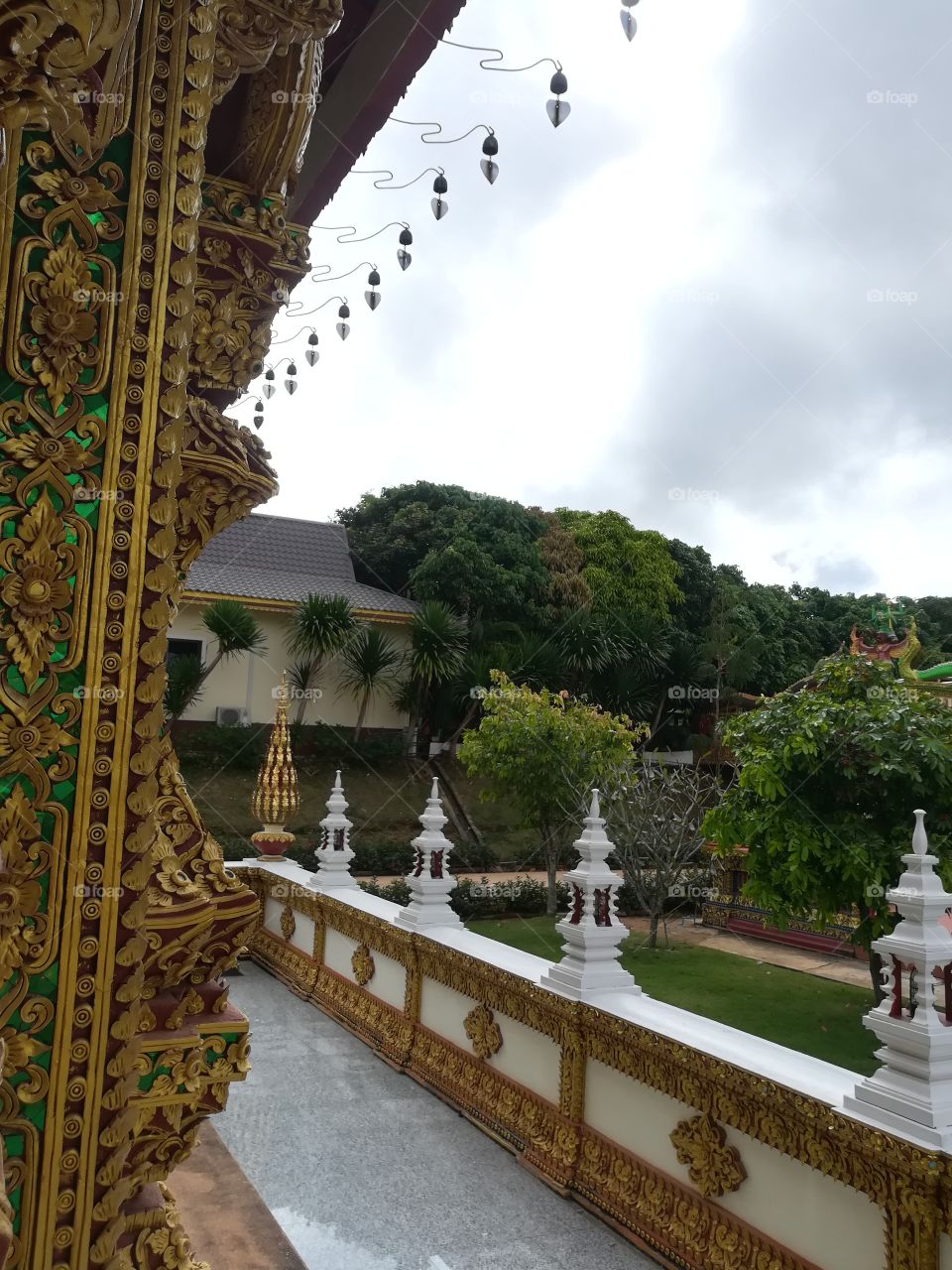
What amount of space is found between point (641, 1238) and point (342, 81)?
4220 millimetres

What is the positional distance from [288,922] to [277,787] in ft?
4.08

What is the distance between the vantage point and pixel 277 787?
8.51 m

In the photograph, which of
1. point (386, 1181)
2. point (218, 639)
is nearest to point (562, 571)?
point (218, 639)

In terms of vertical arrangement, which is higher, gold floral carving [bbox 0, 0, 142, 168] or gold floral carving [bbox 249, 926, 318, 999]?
gold floral carving [bbox 0, 0, 142, 168]

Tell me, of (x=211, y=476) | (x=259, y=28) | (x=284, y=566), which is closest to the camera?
(x=259, y=28)

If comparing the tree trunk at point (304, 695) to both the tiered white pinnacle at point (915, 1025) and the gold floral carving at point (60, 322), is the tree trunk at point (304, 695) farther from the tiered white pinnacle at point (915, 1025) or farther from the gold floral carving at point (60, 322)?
the gold floral carving at point (60, 322)

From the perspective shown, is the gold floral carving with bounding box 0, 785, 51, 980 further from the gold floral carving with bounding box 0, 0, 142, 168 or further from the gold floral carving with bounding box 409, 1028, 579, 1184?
the gold floral carving with bounding box 409, 1028, 579, 1184

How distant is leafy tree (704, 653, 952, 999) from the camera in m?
6.16

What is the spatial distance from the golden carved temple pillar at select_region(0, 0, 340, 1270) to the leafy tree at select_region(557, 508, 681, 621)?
21118 millimetres

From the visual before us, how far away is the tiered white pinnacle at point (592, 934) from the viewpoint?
161 inches

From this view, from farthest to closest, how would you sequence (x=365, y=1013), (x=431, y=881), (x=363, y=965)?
1. (x=363, y=965)
2. (x=365, y=1013)
3. (x=431, y=881)

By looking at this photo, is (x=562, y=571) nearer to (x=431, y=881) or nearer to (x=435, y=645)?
(x=435, y=645)

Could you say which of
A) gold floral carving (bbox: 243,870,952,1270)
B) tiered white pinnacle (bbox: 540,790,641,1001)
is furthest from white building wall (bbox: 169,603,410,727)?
tiered white pinnacle (bbox: 540,790,641,1001)

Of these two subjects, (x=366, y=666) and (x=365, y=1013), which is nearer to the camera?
(x=365, y=1013)
